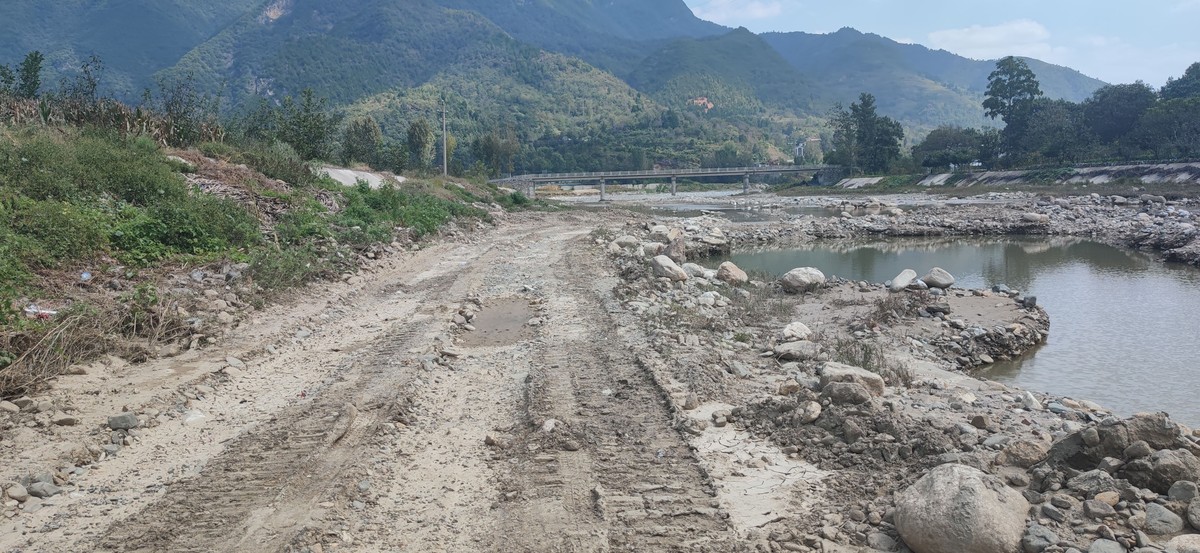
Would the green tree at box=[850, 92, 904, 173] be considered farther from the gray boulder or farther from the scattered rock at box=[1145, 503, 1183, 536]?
the gray boulder

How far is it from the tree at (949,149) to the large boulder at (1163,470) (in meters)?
74.7

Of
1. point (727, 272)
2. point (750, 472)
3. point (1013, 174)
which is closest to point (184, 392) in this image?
point (750, 472)

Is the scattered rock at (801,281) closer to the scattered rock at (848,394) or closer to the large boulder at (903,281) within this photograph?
the large boulder at (903,281)

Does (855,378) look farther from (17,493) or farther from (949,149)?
(949,149)

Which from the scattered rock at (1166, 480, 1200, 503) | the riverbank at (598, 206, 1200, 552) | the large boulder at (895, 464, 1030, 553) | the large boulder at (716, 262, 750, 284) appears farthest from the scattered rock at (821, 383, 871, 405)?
the large boulder at (716, 262, 750, 284)

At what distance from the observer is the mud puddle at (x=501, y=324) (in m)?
8.56

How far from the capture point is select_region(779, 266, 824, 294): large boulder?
1395cm

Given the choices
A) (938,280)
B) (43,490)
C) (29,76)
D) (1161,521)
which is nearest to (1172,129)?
(938,280)

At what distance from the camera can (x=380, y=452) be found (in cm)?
494

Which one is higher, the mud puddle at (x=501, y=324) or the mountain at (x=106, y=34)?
the mountain at (x=106, y=34)

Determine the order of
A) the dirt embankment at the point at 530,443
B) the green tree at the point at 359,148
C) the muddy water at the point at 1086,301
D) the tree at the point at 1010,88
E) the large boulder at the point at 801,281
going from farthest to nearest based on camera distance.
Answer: the tree at the point at 1010,88
the green tree at the point at 359,148
the large boulder at the point at 801,281
the muddy water at the point at 1086,301
the dirt embankment at the point at 530,443

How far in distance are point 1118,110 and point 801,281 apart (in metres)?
63.5

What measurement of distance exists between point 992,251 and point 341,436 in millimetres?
26087

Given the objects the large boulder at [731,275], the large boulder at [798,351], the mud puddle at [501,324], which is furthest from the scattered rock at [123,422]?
the large boulder at [731,275]
